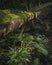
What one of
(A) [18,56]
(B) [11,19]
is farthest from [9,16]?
(A) [18,56]

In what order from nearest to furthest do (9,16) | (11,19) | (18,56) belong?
1. (18,56)
2. (11,19)
3. (9,16)

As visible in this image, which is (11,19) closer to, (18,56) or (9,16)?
(9,16)

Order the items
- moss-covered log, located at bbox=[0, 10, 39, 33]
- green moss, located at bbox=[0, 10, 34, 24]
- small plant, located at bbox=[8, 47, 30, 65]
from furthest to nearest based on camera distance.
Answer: green moss, located at bbox=[0, 10, 34, 24], moss-covered log, located at bbox=[0, 10, 39, 33], small plant, located at bbox=[8, 47, 30, 65]

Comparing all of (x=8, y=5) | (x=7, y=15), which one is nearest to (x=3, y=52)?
(x=7, y=15)

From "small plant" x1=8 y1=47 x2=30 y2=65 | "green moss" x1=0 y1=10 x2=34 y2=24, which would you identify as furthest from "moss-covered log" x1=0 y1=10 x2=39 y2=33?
"small plant" x1=8 y1=47 x2=30 y2=65

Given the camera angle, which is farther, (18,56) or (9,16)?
(9,16)

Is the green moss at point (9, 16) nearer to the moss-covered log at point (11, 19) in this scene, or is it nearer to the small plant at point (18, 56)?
the moss-covered log at point (11, 19)

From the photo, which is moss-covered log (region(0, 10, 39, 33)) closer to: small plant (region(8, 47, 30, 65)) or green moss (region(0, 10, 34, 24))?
green moss (region(0, 10, 34, 24))

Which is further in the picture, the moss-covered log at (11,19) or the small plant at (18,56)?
the moss-covered log at (11,19)

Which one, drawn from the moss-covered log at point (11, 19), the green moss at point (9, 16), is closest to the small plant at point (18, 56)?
the moss-covered log at point (11, 19)

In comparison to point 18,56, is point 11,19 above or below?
above

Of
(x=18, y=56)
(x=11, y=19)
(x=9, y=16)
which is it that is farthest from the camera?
(x=9, y=16)

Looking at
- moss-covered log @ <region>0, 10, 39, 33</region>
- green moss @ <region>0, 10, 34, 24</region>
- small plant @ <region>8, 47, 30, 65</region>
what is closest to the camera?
small plant @ <region>8, 47, 30, 65</region>

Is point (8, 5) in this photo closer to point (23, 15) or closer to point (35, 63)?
point (23, 15)
